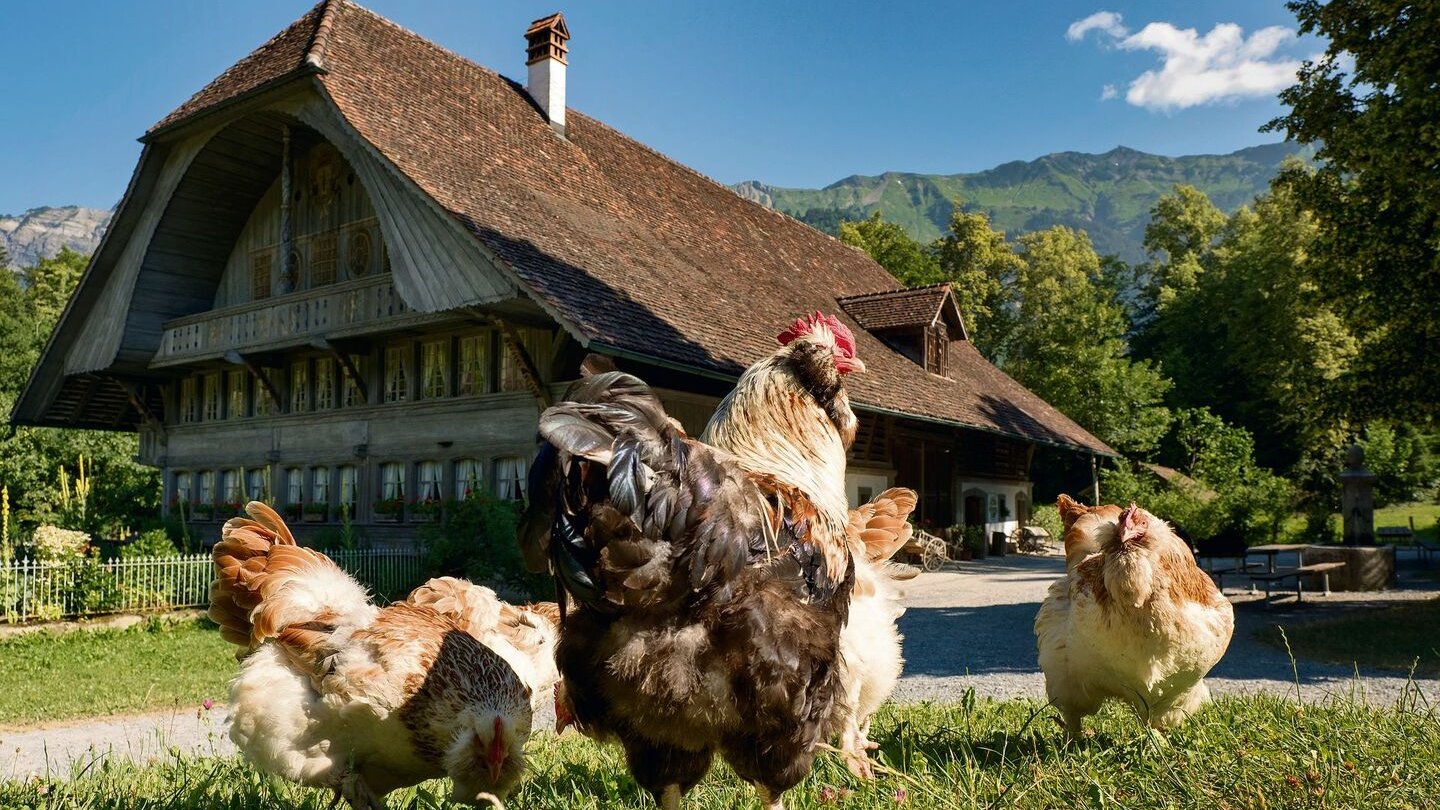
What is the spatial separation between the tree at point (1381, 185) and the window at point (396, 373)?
15099mm

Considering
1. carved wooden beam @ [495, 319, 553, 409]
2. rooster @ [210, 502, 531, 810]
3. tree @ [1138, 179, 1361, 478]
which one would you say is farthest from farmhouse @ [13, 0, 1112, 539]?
tree @ [1138, 179, 1361, 478]

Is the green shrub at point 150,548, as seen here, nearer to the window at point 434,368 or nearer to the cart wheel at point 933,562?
the window at point 434,368

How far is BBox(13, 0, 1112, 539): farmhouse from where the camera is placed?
47.7 feet

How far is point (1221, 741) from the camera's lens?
4.18 metres

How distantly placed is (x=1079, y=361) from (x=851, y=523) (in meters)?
37.0

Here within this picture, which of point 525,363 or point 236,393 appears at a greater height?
point 525,363

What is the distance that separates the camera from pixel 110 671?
389 inches

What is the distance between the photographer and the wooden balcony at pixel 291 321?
53.2ft

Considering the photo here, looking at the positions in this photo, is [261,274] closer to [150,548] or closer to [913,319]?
[150,548]

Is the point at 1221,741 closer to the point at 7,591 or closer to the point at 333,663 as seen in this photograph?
the point at 333,663

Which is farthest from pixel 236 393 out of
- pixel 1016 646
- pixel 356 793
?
pixel 356 793

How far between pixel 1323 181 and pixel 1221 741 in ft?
37.1

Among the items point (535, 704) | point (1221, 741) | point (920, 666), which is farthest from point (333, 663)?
point (920, 666)

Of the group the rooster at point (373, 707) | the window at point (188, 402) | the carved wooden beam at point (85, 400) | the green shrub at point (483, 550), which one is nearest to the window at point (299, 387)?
the window at point (188, 402)
